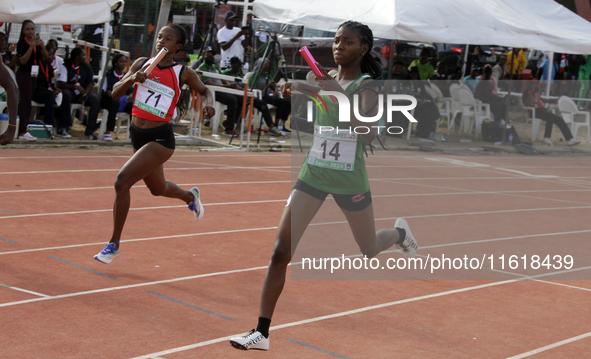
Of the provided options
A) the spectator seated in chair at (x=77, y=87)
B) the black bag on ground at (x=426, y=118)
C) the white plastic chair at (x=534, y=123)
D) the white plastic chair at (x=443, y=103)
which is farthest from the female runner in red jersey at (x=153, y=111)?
the white plastic chair at (x=534, y=123)

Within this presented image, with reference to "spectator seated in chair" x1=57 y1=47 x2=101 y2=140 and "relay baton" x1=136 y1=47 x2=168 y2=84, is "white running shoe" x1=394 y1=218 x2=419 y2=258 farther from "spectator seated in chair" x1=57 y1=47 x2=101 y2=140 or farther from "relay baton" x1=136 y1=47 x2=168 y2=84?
"spectator seated in chair" x1=57 y1=47 x2=101 y2=140

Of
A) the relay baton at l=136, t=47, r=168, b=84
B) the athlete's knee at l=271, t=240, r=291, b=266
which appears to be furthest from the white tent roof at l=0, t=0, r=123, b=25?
Result: the athlete's knee at l=271, t=240, r=291, b=266

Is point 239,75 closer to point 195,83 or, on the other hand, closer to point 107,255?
point 195,83

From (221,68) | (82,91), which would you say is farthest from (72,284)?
(221,68)

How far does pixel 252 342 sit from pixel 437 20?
431 inches

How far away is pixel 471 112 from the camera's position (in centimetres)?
1648

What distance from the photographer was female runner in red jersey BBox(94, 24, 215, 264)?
17.0 feet

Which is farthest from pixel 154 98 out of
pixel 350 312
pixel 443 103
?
pixel 443 103

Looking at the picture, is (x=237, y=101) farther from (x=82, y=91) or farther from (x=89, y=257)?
(x=89, y=257)

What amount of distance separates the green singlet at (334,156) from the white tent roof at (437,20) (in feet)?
30.1

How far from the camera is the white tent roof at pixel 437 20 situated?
12.8m

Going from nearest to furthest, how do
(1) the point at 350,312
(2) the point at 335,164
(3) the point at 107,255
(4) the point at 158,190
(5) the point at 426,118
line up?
(2) the point at 335,164 < (1) the point at 350,312 < (3) the point at 107,255 < (4) the point at 158,190 < (5) the point at 426,118

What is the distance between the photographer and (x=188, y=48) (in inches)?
728

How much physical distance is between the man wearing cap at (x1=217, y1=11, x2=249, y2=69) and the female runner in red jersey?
944 centimetres
